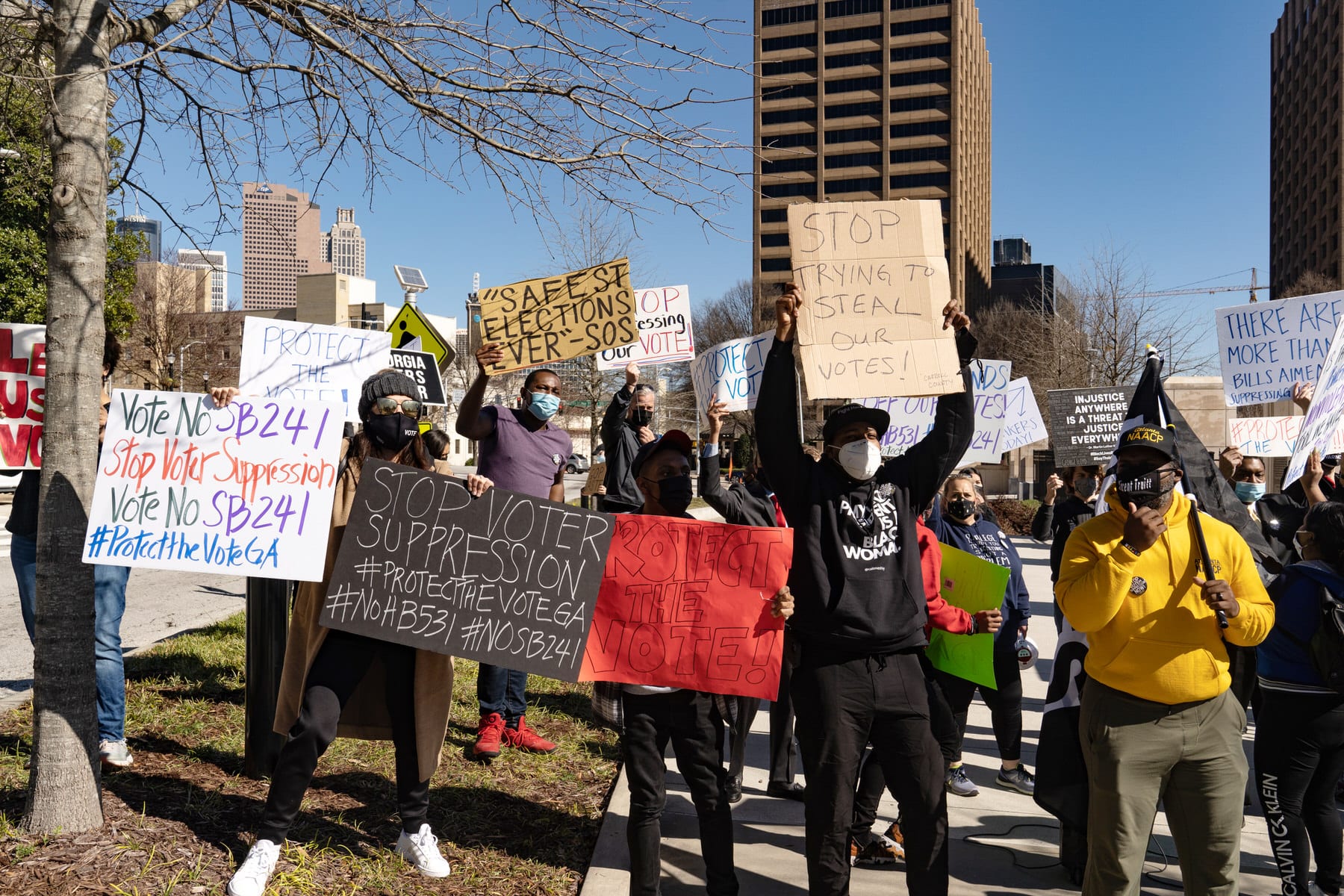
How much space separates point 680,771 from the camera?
3.70 metres

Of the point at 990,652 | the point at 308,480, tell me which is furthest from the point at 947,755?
the point at 308,480

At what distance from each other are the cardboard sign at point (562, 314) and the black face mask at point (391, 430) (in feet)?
5.81

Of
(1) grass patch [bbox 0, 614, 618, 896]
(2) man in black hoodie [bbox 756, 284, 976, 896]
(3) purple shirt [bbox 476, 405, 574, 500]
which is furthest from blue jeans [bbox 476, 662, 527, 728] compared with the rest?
(2) man in black hoodie [bbox 756, 284, 976, 896]

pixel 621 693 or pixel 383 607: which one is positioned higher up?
pixel 383 607

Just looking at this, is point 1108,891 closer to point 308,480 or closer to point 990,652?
point 990,652

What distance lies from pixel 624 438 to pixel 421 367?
336 centimetres

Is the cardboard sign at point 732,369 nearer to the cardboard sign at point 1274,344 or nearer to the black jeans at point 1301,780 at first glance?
the cardboard sign at point 1274,344

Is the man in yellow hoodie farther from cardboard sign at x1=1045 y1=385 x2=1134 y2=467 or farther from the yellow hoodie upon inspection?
cardboard sign at x1=1045 y1=385 x2=1134 y2=467

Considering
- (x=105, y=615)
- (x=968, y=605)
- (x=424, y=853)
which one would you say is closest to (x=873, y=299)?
(x=968, y=605)

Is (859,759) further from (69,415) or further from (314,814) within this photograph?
(69,415)

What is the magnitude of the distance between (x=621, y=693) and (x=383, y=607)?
3.33ft

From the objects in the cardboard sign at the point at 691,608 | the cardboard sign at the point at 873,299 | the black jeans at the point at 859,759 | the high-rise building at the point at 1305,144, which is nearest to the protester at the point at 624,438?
the cardboard sign at the point at 691,608

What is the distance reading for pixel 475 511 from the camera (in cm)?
400

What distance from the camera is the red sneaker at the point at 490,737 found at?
5.41 meters
